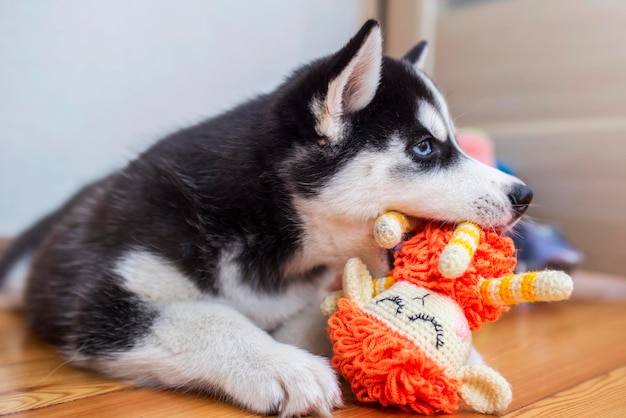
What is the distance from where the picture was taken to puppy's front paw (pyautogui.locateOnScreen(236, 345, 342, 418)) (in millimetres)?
1186

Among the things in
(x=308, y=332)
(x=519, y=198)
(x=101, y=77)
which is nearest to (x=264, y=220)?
(x=308, y=332)

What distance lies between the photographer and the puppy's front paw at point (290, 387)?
1.19 m

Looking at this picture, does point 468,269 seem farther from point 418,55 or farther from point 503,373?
point 418,55

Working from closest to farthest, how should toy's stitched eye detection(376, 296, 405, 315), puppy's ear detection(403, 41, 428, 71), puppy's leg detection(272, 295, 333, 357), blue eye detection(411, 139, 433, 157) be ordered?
toy's stitched eye detection(376, 296, 405, 315)
blue eye detection(411, 139, 433, 157)
puppy's leg detection(272, 295, 333, 357)
puppy's ear detection(403, 41, 428, 71)

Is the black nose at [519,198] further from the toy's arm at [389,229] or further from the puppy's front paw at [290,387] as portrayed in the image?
the puppy's front paw at [290,387]

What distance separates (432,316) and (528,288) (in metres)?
0.19

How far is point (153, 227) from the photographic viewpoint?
1.52 m

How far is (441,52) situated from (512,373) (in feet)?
7.68

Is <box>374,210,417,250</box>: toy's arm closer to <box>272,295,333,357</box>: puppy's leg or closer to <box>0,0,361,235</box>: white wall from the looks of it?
<box>272,295,333,357</box>: puppy's leg

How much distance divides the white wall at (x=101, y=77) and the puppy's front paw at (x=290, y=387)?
4.71ft

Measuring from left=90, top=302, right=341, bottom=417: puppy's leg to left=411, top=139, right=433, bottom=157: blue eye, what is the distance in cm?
54

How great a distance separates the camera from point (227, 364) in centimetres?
127

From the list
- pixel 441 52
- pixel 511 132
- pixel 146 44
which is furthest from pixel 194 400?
pixel 441 52

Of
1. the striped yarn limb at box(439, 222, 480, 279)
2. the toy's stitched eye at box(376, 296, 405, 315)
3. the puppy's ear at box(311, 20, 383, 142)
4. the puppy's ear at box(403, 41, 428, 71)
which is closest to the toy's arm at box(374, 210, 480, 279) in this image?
the striped yarn limb at box(439, 222, 480, 279)
